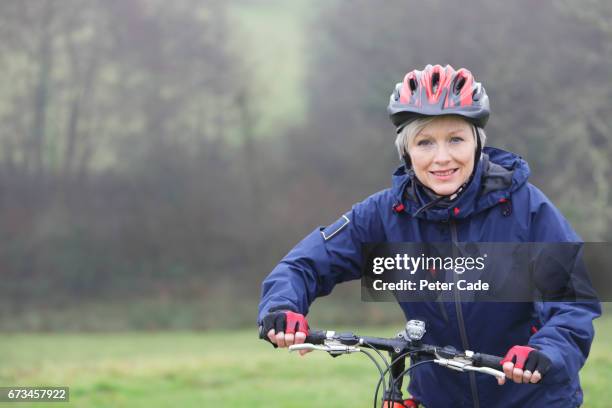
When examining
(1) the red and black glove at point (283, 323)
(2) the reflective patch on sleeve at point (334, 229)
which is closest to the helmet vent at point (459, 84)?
(2) the reflective patch on sleeve at point (334, 229)

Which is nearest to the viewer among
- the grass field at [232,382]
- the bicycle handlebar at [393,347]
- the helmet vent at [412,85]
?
the bicycle handlebar at [393,347]

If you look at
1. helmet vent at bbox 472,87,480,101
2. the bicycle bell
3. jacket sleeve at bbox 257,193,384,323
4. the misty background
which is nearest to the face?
helmet vent at bbox 472,87,480,101

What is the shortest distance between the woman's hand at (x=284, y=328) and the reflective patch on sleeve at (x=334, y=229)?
0.56 meters

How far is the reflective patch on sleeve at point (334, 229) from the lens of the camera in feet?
12.9

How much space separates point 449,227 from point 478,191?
19cm

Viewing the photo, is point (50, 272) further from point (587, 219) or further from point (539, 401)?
point (539, 401)

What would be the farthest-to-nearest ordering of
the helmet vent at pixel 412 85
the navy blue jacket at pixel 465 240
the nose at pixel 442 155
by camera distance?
1. the helmet vent at pixel 412 85
2. the nose at pixel 442 155
3. the navy blue jacket at pixel 465 240

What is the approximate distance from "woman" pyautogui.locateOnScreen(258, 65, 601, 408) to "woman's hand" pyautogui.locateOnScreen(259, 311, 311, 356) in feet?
0.09

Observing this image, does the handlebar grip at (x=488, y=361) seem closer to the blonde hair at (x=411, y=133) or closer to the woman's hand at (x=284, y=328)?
the woman's hand at (x=284, y=328)

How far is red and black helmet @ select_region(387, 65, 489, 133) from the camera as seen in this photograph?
3775mm

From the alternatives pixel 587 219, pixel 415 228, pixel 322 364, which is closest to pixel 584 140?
pixel 587 219

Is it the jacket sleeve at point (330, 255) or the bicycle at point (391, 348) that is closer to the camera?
the bicycle at point (391, 348)

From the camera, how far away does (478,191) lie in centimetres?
371

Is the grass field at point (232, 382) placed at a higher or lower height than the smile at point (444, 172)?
A: lower
